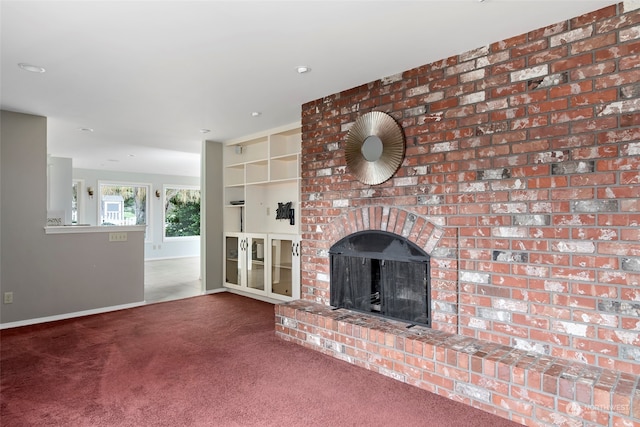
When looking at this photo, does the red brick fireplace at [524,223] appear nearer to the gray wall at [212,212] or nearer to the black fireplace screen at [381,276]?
the black fireplace screen at [381,276]

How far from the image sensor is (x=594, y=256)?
1.92m

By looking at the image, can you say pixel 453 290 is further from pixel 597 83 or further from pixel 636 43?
pixel 636 43

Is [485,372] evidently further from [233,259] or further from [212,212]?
[212,212]

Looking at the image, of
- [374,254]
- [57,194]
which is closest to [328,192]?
[374,254]

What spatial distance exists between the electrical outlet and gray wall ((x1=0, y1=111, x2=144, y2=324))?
67 mm

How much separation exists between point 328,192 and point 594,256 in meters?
2.03

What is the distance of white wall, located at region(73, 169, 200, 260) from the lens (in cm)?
837

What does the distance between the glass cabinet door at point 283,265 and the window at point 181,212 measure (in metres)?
5.97

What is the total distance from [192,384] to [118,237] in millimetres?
2826

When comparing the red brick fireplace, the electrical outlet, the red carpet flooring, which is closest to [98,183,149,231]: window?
the electrical outlet

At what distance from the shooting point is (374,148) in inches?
116

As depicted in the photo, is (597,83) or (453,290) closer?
(597,83)

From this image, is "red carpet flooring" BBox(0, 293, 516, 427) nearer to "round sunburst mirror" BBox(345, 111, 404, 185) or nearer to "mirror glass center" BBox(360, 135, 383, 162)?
"round sunburst mirror" BBox(345, 111, 404, 185)

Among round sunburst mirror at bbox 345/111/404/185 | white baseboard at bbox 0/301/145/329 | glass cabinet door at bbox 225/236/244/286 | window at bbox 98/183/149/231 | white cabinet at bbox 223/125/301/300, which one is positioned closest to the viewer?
round sunburst mirror at bbox 345/111/404/185
